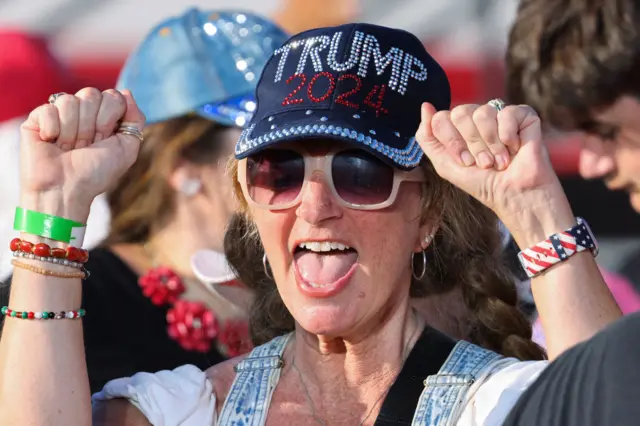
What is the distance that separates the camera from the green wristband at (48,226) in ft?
7.65

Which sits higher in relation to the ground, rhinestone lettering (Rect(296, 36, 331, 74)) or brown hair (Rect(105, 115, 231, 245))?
rhinestone lettering (Rect(296, 36, 331, 74))

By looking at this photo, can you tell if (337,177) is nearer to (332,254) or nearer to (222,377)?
(332,254)

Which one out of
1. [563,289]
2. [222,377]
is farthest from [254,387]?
[563,289]

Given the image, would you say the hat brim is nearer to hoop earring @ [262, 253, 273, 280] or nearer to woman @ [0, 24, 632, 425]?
woman @ [0, 24, 632, 425]

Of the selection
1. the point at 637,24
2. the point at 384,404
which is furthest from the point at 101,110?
the point at 637,24

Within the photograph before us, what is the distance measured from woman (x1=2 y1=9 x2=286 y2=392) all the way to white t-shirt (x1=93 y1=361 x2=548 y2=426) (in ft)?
5.06

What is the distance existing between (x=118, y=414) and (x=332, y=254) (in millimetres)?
544

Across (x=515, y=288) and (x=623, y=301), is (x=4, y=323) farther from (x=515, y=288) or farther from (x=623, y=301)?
(x=623, y=301)

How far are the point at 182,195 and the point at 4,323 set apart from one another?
6.66ft

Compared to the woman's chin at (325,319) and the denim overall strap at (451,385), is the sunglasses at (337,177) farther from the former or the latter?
the denim overall strap at (451,385)

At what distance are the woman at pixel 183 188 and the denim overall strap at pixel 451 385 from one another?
176cm

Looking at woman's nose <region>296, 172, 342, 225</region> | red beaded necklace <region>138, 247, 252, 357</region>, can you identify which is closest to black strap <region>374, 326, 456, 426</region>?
woman's nose <region>296, 172, 342, 225</region>

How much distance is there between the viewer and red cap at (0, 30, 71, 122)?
231 inches

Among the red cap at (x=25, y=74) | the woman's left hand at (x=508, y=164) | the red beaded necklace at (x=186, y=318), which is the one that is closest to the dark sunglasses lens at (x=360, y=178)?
the woman's left hand at (x=508, y=164)
